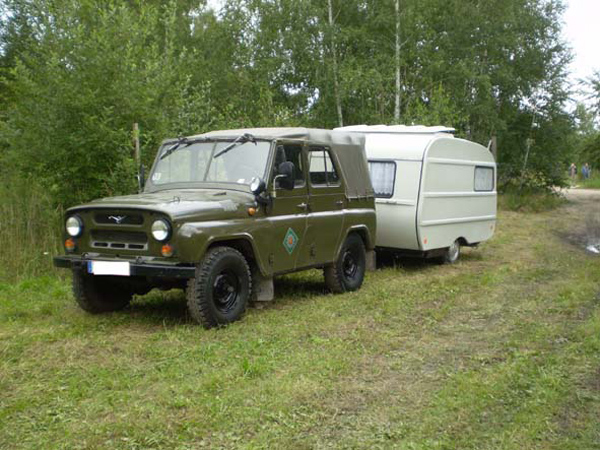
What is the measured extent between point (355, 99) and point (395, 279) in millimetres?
14541

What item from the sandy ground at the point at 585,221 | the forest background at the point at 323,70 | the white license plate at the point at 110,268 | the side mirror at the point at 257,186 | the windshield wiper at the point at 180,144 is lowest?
the sandy ground at the point at 585,221

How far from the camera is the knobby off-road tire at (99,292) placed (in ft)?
24.9

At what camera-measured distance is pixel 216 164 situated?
8.15 m

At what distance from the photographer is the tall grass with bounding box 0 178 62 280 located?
988cm

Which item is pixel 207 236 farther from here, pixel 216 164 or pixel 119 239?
pixel 216 164

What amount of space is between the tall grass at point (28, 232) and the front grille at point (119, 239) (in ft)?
9.93

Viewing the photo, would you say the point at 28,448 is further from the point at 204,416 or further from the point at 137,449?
the point at 204,416

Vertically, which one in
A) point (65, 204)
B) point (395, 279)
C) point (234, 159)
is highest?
point (234, 159)

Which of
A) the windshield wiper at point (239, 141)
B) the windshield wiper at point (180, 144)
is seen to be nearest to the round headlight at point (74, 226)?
the windshield wiper at point (180, 144)

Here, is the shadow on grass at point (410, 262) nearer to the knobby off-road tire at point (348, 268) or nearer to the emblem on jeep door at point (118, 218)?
the knobby off-road tire at point (348, 268)

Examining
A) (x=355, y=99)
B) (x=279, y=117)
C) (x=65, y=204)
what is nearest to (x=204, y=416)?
(x=65, y=204)

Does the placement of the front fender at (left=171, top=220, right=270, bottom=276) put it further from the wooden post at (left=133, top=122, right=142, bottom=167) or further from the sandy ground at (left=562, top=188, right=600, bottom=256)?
the sandy ground at (left=562, top=188, right=600, bottom=256)

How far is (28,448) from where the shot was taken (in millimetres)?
4191

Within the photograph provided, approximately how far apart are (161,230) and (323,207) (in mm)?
2735
